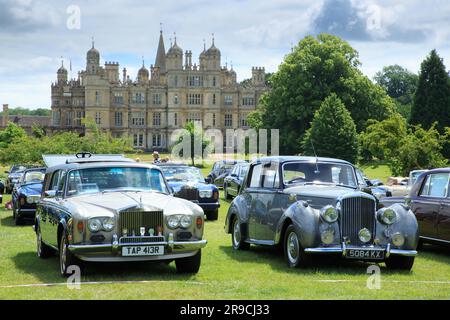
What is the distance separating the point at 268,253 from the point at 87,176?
12.8ft

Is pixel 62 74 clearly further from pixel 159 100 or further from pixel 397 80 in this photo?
pixel 397 80

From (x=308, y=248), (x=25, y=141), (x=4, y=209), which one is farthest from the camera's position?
(x=25, y=141)

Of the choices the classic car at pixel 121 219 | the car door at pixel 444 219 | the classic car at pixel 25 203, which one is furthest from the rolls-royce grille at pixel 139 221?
the classic car at pixel 25 203

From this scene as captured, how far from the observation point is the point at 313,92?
227ft

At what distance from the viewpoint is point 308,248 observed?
1135cm

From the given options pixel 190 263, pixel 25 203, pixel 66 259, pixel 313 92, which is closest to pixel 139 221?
pixel 190 263

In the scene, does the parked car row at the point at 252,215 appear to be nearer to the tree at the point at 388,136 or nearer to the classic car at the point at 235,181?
the classic car at the point at 235,181

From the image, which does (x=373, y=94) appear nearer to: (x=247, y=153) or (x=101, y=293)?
(x=247, y=153)

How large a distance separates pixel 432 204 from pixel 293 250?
3800 mm

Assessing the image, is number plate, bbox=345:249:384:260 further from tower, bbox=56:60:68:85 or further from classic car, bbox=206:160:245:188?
tower, bbox=56:60:68:85

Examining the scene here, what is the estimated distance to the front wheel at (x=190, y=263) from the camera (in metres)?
11.1
